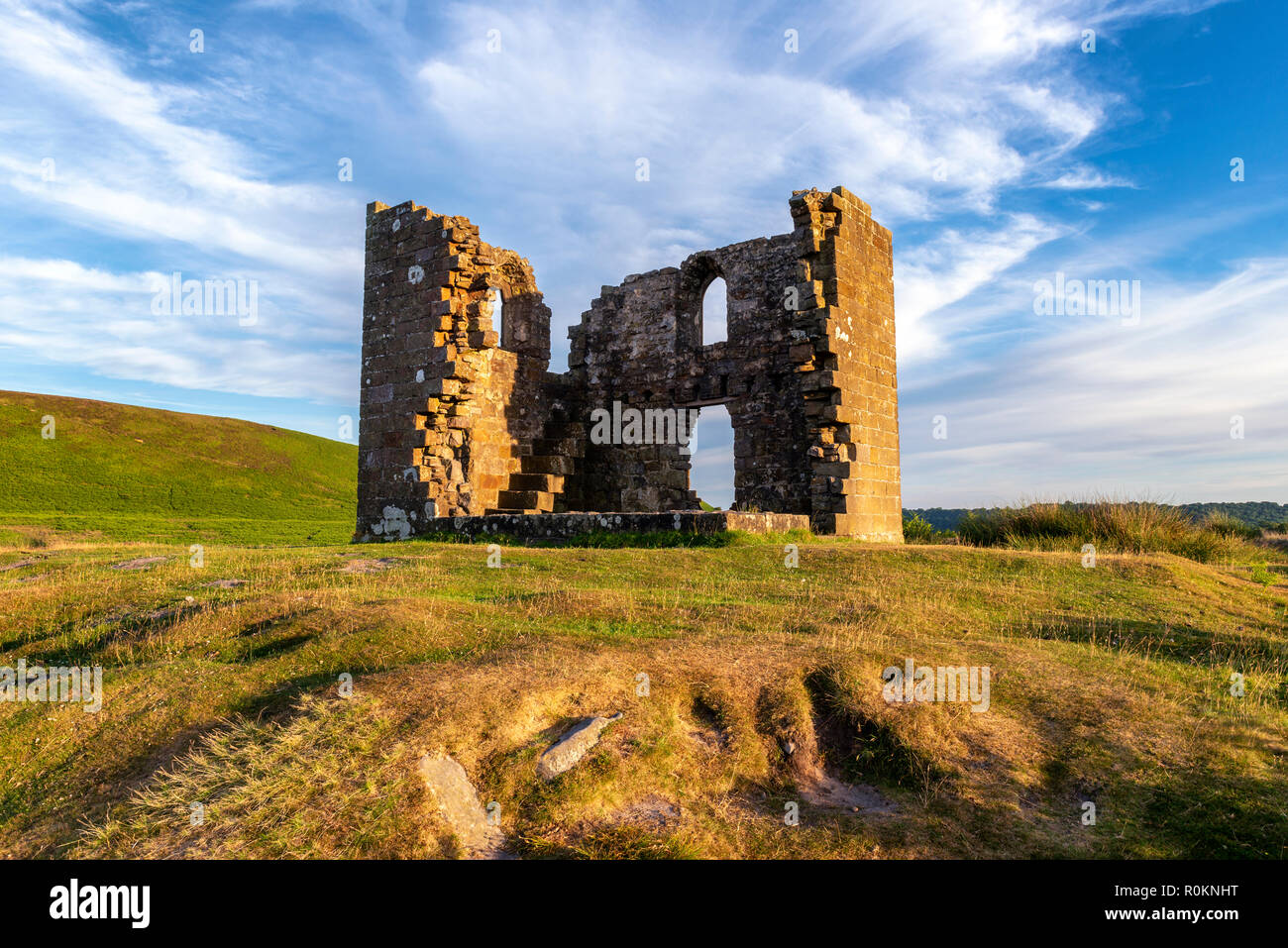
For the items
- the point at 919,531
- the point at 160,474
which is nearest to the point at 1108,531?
the point at 919,531

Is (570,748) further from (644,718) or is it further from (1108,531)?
(1108,531)

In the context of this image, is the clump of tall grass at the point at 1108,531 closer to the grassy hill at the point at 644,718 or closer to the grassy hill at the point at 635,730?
the grassy hill at the point at 644,718

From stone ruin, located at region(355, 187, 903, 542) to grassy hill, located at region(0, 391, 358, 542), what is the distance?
14.6 m

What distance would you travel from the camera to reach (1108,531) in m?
14.8

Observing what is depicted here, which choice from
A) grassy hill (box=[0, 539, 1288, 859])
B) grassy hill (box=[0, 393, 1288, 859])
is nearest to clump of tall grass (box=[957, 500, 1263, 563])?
grassy hill (box=[0, 393, 1288, 859])

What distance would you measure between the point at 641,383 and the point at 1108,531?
1002 cm

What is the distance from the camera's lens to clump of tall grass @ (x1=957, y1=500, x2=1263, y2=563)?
47.2 ft

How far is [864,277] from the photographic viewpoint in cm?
1528

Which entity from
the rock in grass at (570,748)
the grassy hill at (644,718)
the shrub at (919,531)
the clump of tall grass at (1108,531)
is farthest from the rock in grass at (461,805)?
the shrub at (919,531)

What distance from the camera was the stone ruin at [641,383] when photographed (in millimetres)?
14250

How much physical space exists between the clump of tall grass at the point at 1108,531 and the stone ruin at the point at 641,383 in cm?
243

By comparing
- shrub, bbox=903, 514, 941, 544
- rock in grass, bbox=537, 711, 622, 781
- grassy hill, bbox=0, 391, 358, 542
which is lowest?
rock in grass, bbox=537, 711, 622, 781

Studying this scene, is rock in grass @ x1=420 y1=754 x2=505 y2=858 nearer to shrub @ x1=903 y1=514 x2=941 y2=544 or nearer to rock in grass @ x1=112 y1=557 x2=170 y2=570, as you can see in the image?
rock in grass @ x1=112 y1=557 x2=170 y2=570
